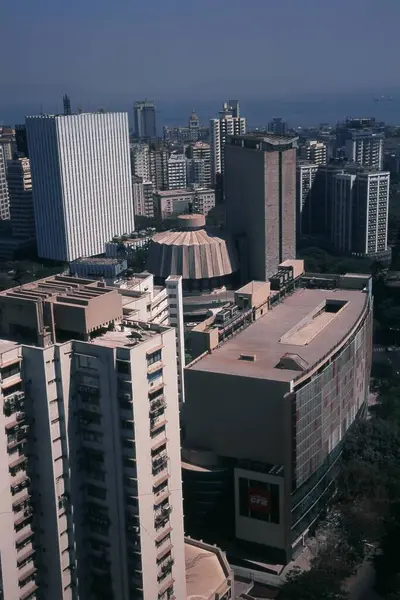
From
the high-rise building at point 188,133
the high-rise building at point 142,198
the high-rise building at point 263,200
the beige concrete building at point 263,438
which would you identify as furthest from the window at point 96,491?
the high-rise building at point 188,133

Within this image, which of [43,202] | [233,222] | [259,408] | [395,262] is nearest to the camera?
[259,408]

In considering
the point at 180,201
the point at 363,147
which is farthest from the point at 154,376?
the point at 363,147

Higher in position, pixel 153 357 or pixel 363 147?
pixel 153 357

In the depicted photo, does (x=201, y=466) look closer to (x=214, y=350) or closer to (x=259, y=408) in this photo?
(x=259, y=408)

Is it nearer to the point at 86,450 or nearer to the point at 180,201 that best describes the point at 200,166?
the point at 180,201

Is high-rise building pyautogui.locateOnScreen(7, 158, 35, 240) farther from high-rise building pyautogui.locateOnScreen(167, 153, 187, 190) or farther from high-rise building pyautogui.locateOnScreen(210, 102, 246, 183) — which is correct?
high-rise building pyautogui.locateOnScreen(210, 102, 246, 183)

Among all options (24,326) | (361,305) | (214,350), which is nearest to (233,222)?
(361,305)

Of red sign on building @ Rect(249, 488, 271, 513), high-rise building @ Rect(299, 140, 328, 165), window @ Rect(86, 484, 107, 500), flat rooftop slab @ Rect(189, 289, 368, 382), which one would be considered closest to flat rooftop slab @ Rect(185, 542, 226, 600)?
red sign on building @ Rect(249, 488, 271, 513)
